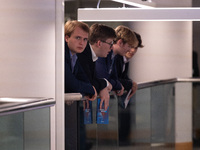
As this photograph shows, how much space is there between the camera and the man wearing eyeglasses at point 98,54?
4.55 meters

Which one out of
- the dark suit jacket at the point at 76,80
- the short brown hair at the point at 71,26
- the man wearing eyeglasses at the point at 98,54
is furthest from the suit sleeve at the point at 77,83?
the short brown hair at the point at 71,26

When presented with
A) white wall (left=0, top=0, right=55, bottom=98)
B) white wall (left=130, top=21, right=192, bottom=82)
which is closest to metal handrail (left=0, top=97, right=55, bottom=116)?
white wall (left=0, top=0, right=55, bottom=98)

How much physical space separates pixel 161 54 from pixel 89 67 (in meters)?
4.74

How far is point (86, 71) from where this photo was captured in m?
4.47

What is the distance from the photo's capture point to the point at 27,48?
11.7 feet

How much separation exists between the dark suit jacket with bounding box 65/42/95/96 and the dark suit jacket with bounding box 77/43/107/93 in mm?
272

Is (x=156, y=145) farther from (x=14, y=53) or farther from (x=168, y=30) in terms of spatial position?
(x=14, y=53)

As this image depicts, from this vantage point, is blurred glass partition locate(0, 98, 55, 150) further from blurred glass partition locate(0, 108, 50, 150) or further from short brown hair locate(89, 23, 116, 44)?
short brown hair locate(89, 23, 116, 44)

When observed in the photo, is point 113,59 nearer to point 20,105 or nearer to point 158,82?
point 158,82

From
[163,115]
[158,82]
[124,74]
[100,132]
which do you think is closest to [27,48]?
[100,132]

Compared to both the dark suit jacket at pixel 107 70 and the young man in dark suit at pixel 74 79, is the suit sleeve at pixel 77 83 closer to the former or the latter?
the young man in dark suit at pixel 74 79

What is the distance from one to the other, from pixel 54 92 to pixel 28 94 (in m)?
0.38

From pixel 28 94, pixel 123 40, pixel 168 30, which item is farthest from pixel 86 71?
Answer: pixel 168 30

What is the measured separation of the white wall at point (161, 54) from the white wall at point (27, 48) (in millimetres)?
5320
